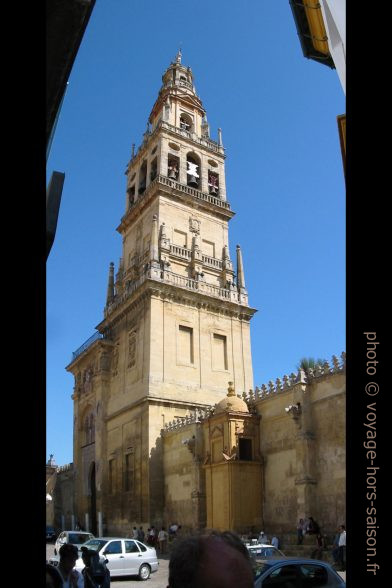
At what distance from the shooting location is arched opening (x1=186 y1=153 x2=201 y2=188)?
125 ft

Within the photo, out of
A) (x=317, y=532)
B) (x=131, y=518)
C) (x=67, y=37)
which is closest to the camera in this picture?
(x=67, y=37)

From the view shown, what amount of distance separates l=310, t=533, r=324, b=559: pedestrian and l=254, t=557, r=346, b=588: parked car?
31.6 ft

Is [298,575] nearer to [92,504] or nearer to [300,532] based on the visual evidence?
[300,532]

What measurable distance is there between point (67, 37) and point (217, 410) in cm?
1842

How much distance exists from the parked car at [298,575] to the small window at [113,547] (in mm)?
9270

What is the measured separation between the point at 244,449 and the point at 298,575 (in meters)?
14.9

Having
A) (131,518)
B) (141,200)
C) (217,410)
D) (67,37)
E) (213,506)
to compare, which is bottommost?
(131,518)

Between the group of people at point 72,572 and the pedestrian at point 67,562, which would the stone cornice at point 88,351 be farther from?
the pedestrian at point 67,562

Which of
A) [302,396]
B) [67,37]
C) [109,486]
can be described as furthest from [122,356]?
[67,37]

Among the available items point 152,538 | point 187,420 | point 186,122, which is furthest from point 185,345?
point 186,122

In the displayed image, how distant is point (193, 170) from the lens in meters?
38.4
